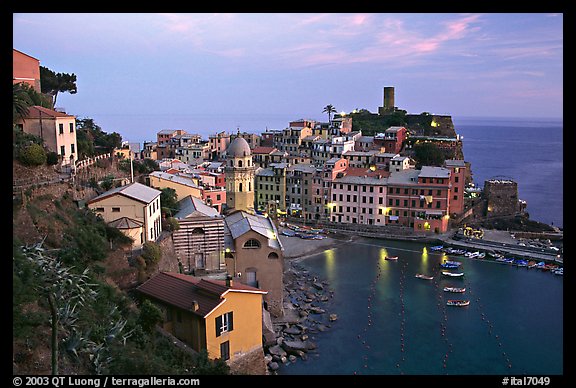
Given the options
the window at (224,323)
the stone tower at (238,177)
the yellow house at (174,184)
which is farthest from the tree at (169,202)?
the window at (224,323)

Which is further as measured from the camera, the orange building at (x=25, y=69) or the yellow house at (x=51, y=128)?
the orange building at (x=25, y=69)

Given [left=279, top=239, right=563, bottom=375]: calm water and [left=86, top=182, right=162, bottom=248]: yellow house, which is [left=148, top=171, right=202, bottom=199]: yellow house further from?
[left=279, top=239, right=563, bottom=375]: calm water

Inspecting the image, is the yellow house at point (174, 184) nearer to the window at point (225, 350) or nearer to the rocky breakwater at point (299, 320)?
the rocky breakwater at point (299, 320)

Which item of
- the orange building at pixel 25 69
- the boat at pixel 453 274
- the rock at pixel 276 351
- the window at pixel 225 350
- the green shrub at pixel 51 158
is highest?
the orange building at pixel 25 69

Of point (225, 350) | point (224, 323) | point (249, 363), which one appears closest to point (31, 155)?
point (224, 323)
